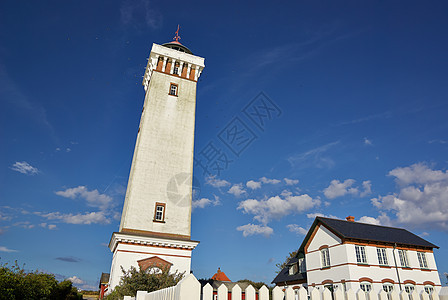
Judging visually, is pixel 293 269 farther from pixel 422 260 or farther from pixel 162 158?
pixel 162 158

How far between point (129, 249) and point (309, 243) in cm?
1924

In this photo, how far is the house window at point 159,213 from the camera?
2445 centimetres

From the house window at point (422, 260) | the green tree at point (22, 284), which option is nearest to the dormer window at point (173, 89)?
the green tree at point (22, 284)

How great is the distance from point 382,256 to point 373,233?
2653 mm

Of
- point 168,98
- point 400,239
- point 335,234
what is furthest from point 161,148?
point 400,239

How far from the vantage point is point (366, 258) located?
84.7ft

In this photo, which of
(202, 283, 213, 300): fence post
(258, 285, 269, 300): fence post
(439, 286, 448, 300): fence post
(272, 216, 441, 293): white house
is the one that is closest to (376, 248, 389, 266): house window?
(272, 216, 441, 293): white house

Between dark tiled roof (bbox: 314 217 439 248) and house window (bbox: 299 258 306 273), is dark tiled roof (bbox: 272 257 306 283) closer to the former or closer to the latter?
house window (bbox: 299 258 306 273)

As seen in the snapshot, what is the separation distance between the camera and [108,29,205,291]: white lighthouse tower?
22.6 meters

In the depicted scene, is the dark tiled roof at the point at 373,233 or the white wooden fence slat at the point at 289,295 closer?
the white wooden fence slat at the point at 289,295

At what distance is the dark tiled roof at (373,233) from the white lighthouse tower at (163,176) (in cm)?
1453

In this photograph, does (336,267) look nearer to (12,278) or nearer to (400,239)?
(400,239)

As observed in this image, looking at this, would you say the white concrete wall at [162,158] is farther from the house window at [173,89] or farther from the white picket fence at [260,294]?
the white picket fence at [260,294]

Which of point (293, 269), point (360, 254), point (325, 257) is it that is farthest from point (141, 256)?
point (293, 269)
